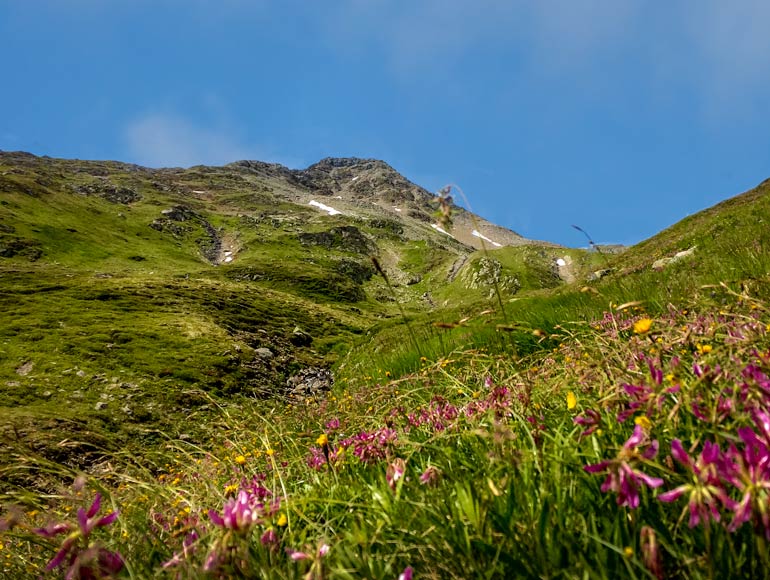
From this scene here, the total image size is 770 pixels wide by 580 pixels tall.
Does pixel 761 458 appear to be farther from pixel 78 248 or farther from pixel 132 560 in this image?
pixel 78 248

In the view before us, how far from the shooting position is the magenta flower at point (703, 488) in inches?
51.6

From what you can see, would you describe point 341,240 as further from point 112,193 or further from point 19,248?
point 112,193

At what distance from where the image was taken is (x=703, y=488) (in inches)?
51.9

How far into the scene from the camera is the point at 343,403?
9.01 m

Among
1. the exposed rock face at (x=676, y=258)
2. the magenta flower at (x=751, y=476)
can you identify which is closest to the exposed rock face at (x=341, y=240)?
the exposed rock face at (x=676, y=258)

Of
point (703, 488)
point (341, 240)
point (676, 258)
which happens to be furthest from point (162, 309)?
point (341, 240)

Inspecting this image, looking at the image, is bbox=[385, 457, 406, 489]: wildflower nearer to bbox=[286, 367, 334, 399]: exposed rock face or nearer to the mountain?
the mountain

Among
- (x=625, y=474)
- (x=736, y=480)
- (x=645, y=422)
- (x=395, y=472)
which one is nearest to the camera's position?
(x=736, y=480)

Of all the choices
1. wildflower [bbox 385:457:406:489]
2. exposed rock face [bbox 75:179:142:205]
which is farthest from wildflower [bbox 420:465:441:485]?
exposed rock face [bbox 75:179:142:205]

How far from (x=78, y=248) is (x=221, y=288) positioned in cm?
6676

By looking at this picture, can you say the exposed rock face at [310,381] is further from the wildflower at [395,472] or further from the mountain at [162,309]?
the wildflower at [395,472]

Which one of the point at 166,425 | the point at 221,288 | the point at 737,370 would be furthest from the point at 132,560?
the point at 221,288

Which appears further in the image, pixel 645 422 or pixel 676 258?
pixel 676 258

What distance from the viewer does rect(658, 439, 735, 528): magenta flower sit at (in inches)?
51.6
